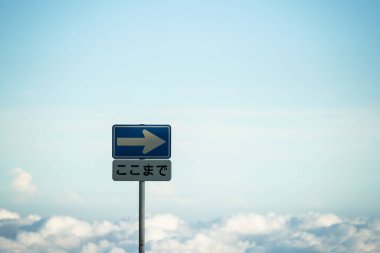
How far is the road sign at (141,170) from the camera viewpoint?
1077 centimetres

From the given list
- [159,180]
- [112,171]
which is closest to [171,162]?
[159,180]

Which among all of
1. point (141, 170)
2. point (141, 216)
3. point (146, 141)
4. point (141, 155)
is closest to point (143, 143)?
point (146, 141)

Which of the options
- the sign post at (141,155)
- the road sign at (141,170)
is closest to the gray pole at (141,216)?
the sign post at (141,155)

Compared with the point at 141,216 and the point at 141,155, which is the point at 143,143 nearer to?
the point at 141,155

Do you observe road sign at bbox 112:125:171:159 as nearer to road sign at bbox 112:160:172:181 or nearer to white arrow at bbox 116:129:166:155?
white arrow at bbox 116:129:166:155

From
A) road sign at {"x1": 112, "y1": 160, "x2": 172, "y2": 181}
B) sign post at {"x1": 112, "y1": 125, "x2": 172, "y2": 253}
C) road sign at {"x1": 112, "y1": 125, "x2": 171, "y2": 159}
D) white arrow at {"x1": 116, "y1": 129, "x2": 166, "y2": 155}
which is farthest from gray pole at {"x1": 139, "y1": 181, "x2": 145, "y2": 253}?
white arrow at {"x1": 116, "y1": 129, "x2": 166, "y2": 155}

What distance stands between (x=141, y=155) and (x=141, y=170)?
0.95 ft

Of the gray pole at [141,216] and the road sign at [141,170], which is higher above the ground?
the road sign at [141,170]

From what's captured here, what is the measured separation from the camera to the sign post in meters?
10.8

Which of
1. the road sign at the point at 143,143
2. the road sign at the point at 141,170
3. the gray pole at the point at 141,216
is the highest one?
the road sign at the point at 143,143

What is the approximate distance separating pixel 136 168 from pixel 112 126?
960 millimetres

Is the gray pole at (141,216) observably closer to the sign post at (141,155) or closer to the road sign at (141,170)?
the sign post at (141,155)

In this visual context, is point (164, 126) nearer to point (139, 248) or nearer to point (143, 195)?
point (143, 195)

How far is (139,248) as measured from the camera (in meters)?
10.9
